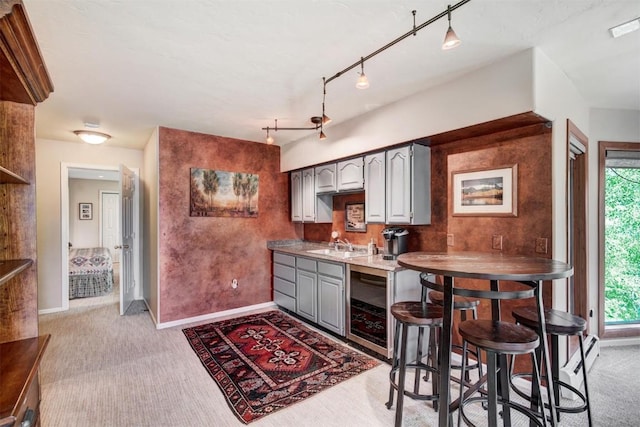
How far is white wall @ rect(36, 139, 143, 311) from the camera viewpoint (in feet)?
14.7

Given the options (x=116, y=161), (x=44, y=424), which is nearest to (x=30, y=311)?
(x=44, y=424)

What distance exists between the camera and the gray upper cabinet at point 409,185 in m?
3.10

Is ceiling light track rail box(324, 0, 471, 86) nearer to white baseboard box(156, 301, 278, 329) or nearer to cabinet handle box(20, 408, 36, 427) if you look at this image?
cabinet handle box(20, 408, 36, 427)

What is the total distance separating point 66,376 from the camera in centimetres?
273

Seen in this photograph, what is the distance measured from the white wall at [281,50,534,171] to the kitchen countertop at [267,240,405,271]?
120cm

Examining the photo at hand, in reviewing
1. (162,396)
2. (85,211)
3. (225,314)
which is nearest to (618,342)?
(162,396)

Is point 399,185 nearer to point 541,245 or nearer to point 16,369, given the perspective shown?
point 541,245

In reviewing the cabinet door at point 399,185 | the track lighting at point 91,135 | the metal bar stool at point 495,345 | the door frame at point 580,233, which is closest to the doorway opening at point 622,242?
the door frame at point 580,233

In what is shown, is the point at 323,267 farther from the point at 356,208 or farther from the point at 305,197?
the point at 305,197

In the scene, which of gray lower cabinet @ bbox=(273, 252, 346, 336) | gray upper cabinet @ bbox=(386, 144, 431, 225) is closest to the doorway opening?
gray upper cabinet @ bbox=(386, 144, 431, 225)

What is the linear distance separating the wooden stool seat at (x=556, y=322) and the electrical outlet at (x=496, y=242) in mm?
706

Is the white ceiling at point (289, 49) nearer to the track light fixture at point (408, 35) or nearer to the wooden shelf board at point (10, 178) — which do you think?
the track light fixture at point (408, 35)

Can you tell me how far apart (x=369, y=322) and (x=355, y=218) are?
1.52m

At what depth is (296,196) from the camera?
15.7ft
